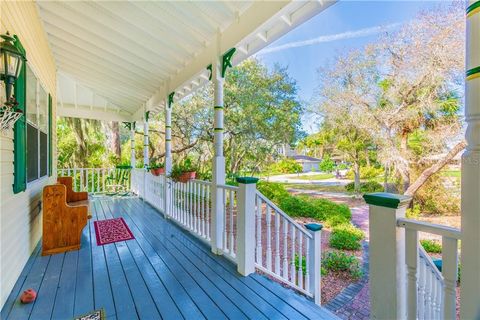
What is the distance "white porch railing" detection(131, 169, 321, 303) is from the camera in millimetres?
2414

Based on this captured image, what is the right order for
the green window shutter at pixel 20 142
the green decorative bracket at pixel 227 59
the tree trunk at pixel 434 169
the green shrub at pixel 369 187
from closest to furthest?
the green window shutter at pixel 20 142 < the green decorative bracket at pixel 227 59 < the tree trunk at pixel 434 169 < the green shrub at pixel 369 187

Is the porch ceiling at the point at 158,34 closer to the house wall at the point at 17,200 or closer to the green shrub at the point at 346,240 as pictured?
the house wall at the point at 17,200

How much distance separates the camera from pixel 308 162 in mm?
15984

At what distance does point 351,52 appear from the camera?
9.12 metres

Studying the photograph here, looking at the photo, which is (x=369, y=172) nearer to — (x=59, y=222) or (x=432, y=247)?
(x=432, y=247)

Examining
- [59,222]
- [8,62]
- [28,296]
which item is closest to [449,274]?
[28,296]

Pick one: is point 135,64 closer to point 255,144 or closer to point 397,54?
point 255,144

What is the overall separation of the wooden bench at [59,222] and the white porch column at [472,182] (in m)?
3.71

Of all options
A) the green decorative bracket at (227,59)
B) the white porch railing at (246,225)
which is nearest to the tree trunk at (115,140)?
the white porch railing at (246,225)

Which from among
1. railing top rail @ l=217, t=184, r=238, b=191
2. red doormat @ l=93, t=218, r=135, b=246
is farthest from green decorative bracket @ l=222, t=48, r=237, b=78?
red doormat @ l=93, t=218, r=135, b=246

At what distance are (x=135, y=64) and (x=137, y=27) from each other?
1315mm

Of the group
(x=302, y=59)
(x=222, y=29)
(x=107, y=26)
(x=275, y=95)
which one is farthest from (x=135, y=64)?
(x=302, y=59)

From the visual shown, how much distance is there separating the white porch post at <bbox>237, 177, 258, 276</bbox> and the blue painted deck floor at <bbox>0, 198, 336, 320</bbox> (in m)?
0.12

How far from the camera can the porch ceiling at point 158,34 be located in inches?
94.6
